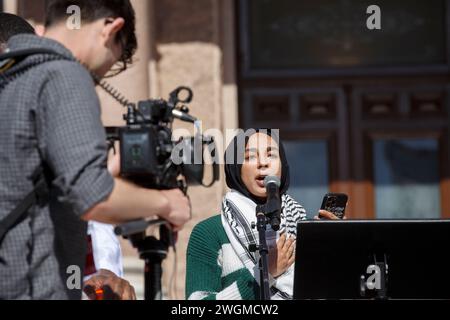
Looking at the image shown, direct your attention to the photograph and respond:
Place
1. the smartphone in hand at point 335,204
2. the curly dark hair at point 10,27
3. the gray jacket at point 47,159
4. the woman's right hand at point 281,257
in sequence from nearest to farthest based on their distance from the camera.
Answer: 1. the gray jacket at point 47,159
2. the woman's right hand at point 281,257
3. the curly dark hair at point 10,27
4. the smartphone in hand at point 335,204

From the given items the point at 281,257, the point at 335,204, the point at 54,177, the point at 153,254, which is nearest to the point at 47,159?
the point at 54,177

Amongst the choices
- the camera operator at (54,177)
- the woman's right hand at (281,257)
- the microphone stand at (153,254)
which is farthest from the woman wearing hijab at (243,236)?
the camera operator at (54,177)

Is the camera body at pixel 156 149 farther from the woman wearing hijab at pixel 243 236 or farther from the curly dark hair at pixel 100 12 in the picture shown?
the woman wearing hijab at pixel 243 236

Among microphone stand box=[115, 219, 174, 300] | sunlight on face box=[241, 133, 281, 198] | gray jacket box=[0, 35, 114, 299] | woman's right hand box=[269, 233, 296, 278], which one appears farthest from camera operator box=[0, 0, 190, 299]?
sunlight on face box=[241, 133, 281, 198]

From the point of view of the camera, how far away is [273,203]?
4023 millimetres

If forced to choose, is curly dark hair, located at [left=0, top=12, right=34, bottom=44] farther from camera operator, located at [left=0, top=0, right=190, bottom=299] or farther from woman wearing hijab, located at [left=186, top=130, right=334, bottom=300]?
camera operator, located at [left=0, top=0, right=190, bottom=299]

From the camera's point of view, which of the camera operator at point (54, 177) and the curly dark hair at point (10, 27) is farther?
the curly dark hair at point (10, 27)

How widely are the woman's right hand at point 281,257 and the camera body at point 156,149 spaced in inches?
45.9

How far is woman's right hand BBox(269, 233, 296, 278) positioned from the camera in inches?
172

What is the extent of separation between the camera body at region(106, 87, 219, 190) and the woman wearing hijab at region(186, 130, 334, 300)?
3.97ft

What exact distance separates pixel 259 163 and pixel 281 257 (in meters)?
0.52

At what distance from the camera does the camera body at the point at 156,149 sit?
9.96 ft

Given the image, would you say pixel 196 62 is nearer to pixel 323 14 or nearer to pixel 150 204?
pixel 323 14

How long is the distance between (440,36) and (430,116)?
643 mm
